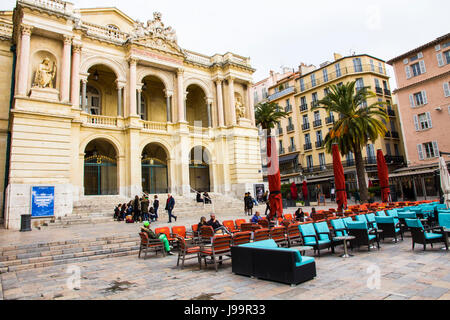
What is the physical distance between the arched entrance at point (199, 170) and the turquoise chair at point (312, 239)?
67.2 ft

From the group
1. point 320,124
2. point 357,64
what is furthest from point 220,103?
point 357,64

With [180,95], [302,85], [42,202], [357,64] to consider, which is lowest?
[42,202]

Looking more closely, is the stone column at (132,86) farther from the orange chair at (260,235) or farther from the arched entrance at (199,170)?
the orange chair at (260,235)

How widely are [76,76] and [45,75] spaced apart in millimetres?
2570

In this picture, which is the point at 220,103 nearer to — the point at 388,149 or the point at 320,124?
the point at 320,124

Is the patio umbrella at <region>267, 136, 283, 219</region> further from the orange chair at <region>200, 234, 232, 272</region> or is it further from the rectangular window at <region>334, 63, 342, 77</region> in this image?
the rectangular window at <region>334, 63, 342, 77</region>

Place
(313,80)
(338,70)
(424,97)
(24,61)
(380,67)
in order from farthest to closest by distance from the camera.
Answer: (313,80), (380,67), (338,70), (424,97), (24,61)

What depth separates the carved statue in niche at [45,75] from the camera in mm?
Result: 19023

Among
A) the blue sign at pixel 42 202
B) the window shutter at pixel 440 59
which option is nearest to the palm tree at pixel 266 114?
the window shutter at pixel 440 59

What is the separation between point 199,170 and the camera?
31.0 metres
